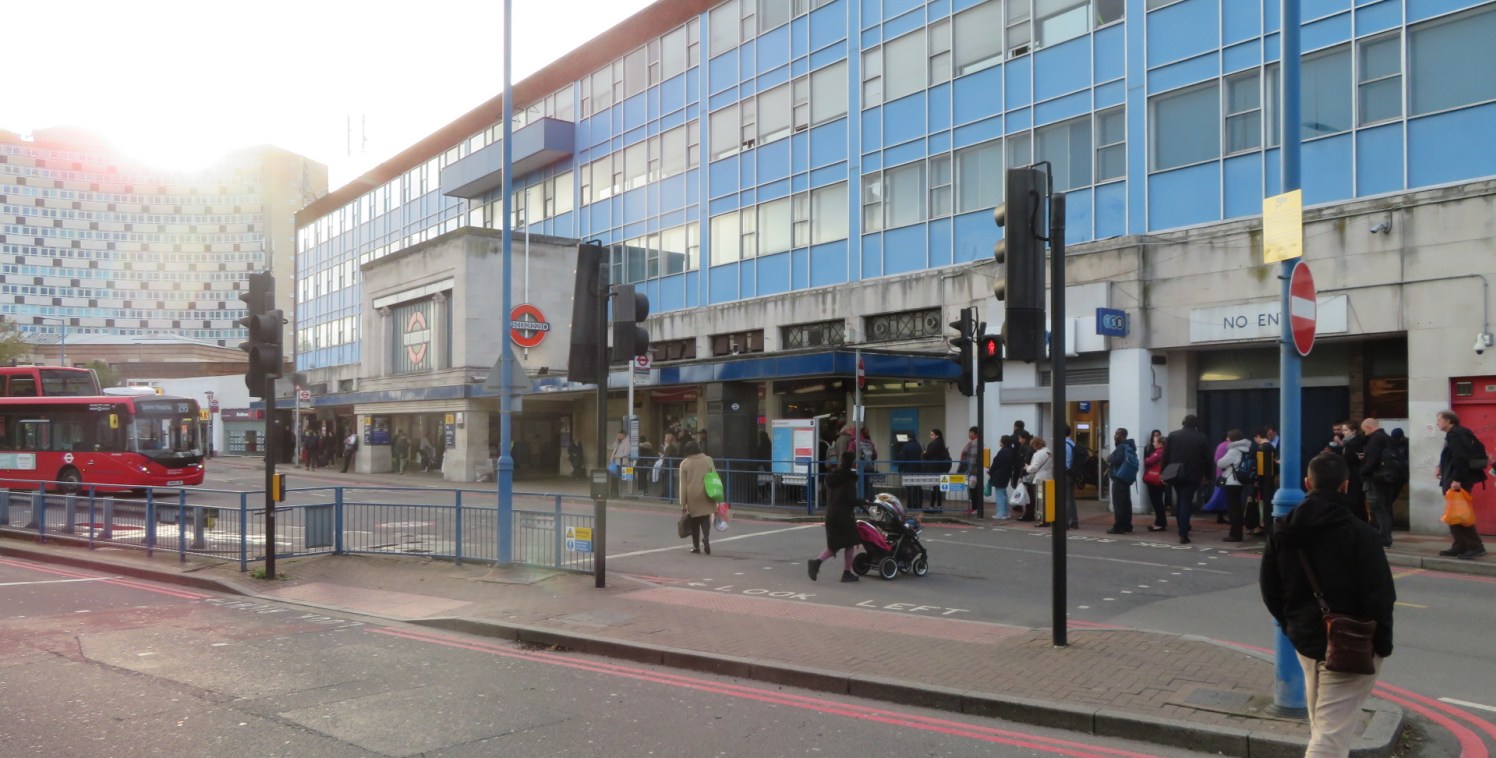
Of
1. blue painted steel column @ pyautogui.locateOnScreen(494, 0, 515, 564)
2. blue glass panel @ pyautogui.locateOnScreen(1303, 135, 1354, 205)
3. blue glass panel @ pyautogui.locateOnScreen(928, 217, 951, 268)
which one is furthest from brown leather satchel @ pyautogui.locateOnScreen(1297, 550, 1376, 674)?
blue glass panel @ pyautogui.locateOnScreen(928, 217, 951, 268)

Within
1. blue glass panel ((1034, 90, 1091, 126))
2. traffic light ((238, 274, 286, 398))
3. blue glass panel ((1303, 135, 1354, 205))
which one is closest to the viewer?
traffic light ((238, 274, 286, 398))

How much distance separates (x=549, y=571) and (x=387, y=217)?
44.1 metres

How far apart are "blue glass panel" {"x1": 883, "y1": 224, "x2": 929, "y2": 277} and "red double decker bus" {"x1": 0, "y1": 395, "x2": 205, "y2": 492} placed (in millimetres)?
19196

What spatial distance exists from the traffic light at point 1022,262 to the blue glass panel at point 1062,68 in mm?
16202

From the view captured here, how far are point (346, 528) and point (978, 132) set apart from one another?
16997mm

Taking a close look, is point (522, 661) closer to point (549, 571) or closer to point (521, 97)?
point (549, 571)

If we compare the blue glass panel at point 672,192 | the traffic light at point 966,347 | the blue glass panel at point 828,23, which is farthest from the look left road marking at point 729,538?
the blue glass panel at point 672,192

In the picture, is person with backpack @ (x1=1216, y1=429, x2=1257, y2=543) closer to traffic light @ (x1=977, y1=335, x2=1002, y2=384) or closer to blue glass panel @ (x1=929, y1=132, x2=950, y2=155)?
traffic light @ (x1=977, y1=335, x2=1002, y2=384)

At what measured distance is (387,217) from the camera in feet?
171

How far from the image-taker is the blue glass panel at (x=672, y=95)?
110ft

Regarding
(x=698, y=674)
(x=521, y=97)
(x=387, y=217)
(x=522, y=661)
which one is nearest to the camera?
(x=698, y=674)

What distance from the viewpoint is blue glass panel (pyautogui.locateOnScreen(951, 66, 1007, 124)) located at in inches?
947

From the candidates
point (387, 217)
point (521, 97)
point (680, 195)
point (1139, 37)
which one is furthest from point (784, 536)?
point (387, 217)

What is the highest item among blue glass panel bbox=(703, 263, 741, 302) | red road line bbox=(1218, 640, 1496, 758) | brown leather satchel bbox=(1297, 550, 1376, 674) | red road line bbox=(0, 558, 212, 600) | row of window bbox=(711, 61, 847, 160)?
row of window bbox=(711, 61, 847, 160)
